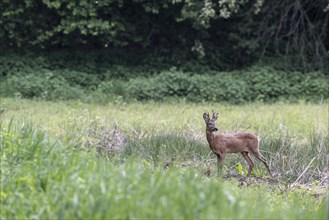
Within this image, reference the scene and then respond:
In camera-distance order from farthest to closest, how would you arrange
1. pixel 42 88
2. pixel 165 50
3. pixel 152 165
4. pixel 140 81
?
pixel 165 50 → pixel 140 81 → pixel 42 88 → pixel 152 165

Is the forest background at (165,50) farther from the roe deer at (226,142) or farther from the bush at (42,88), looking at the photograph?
the roe deer at (226,142)

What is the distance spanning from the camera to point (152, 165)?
28.4 feet

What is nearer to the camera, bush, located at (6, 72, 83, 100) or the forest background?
bush, located at (6, 72, 83, 100)

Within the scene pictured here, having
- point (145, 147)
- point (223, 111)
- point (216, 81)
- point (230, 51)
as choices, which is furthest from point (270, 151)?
point (230, 51)

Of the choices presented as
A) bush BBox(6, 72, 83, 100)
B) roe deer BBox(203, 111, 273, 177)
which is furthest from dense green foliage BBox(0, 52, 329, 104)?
roe deer BBox(203, 111, 273, 177)

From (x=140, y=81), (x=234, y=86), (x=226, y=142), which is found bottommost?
(x=234, y=86)

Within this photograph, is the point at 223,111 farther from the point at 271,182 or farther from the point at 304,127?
the point at 271,182

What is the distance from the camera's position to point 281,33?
21406mm

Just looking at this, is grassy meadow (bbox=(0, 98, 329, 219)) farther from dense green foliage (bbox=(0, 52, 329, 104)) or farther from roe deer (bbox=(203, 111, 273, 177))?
dense green foliage (bbox=(0, 52, 329, 104))

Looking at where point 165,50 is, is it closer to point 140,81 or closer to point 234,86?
point 140,81

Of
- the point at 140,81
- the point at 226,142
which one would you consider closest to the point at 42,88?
the point at 140,81

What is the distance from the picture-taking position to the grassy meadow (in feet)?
16.4

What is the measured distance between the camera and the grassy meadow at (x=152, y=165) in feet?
16.4

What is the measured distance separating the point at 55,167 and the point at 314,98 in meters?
13.9
